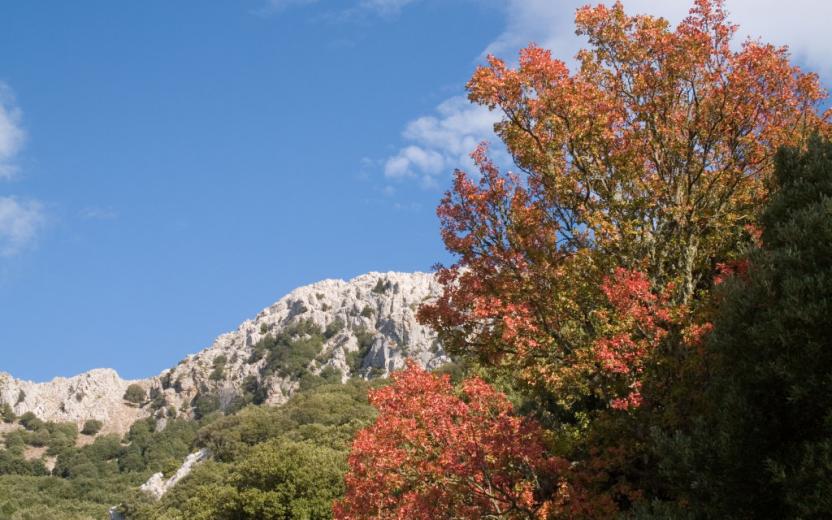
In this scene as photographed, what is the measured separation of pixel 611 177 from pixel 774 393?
8.29 m

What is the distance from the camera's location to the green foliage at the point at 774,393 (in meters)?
10.9

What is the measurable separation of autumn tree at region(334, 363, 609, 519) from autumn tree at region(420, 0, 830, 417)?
1.40m

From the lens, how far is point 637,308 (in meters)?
15.5

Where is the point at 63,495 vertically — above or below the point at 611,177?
above


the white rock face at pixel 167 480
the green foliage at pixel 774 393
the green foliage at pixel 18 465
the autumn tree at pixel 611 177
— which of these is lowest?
the green foliage at pixel 774 393

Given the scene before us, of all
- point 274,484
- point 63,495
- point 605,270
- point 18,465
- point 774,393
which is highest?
point 18,465

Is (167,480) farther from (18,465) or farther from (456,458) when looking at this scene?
(456,458)

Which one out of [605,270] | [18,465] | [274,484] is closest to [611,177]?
[605,270]

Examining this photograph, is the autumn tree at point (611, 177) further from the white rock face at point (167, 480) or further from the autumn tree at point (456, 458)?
the white rock face at point (167, 480)

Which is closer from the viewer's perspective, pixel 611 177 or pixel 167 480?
pixel 611 177

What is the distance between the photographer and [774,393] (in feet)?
38.2

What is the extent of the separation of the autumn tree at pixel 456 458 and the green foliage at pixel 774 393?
184 inches

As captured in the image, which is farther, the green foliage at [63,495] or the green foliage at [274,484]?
the green foliage at [63,495]

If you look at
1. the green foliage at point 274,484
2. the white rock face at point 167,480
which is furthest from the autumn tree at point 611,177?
the white rock face at point 167,480
